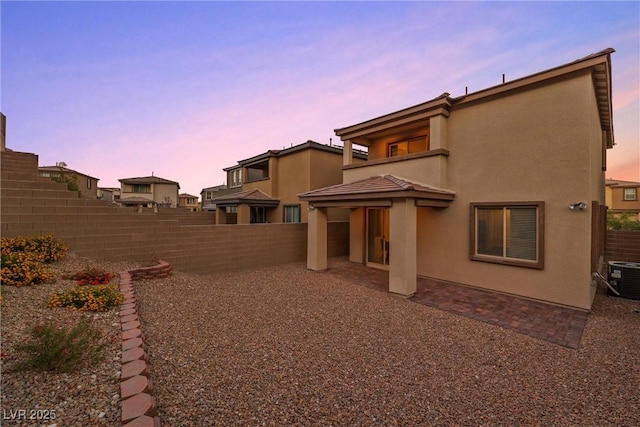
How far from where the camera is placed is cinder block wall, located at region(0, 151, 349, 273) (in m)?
6.83

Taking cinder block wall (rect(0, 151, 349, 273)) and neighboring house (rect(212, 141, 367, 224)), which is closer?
cinder block wall (rect(0, 151, 349, 273))

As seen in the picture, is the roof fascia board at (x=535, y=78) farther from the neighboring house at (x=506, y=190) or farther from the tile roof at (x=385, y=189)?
the tile roof at (x=385, y=189)

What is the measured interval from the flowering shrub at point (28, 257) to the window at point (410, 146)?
1174cm

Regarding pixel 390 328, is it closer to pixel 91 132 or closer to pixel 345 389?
pixel 345 389

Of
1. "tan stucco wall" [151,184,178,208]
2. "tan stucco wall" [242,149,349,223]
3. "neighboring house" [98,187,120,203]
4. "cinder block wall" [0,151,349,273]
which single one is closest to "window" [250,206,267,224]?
"tan stucco wall" [242,149,349,223]

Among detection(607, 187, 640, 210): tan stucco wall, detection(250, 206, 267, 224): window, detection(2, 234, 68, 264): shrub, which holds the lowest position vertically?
detection(2, 234, 68, 264): shrub

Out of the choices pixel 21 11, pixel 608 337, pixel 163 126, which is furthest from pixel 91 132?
pixel 608 337

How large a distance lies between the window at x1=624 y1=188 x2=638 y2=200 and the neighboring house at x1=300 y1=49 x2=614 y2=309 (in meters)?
34.3

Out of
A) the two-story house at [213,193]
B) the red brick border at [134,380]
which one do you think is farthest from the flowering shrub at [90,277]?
the two-story house at [213,193]

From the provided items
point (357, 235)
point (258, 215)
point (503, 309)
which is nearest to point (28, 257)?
point (357, 235)

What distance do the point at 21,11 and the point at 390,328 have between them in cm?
1273

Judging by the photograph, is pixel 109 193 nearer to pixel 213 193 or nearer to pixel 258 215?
pixel 213 193

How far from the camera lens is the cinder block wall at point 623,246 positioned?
9.45 metres

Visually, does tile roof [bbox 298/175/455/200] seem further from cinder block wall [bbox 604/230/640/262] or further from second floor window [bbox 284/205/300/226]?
cinder block wall [bbox 604/230/640/262]
